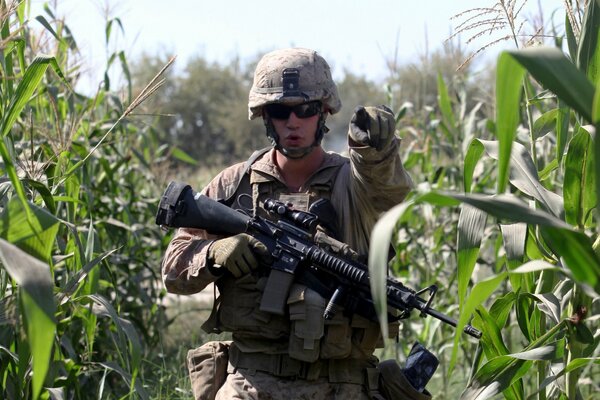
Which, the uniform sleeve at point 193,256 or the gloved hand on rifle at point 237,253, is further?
the uniform sleeve at point 193,256

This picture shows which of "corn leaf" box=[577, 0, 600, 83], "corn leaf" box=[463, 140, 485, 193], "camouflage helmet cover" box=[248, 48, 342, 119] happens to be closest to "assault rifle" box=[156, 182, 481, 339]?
"camouflage helmet cover" box=[248, 48, 342, 119]

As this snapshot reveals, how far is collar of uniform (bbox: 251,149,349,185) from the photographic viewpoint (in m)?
4.23

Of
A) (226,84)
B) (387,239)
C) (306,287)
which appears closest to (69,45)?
(306,287)

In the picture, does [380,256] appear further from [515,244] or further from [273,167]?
[273,167]

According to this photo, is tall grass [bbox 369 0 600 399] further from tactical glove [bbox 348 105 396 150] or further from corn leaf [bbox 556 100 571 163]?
tactical glove [bbox 348 105 396 150]

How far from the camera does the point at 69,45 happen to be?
20.2 ft

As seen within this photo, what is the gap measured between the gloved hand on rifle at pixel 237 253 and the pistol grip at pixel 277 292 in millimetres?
93

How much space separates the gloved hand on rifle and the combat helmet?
0.40 meters

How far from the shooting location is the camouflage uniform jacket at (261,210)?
400cm

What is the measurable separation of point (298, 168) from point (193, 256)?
0.56 metres

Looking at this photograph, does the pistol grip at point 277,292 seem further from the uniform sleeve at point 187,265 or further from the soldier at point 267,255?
the uniform sleeve at point 187,265

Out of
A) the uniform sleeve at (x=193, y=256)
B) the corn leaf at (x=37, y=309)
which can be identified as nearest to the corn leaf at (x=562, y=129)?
the uniform sleeve at (x=193, y=256)

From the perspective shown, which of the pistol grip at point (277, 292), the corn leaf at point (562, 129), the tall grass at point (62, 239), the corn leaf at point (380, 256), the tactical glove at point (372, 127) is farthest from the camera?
the pistol grip at point (277, 292)

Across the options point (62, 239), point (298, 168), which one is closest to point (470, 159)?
point (298, 168)
